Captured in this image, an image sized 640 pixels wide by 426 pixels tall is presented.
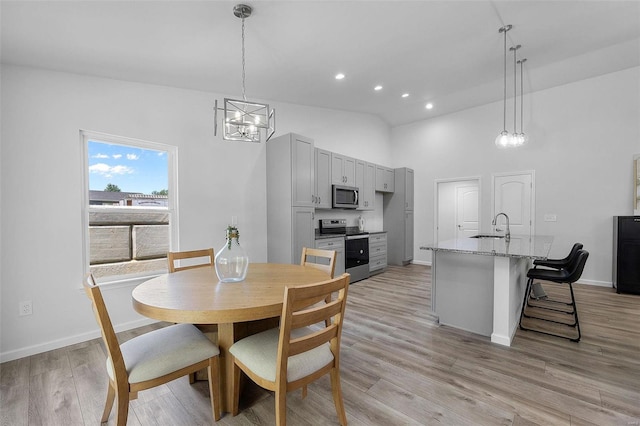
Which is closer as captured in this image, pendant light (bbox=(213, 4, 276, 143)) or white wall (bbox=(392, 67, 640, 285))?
pendant light (bbox=(213, 4, 276, 143))

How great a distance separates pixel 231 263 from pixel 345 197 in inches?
128

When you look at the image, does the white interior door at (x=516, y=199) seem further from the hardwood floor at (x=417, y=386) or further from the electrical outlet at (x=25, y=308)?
the electrical outlet at (x=25, y=308)

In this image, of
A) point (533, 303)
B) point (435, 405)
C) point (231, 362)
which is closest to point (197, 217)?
point (231, 362)

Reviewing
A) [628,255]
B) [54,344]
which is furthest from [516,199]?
[54,344]

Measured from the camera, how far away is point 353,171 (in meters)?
5.11

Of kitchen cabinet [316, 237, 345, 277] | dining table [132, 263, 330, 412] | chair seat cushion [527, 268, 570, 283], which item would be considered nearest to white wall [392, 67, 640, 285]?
chair seat cushion [527, 268, 570, 283]

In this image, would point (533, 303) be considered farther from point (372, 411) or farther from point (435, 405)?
point (372, 411)

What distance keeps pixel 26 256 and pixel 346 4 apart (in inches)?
139

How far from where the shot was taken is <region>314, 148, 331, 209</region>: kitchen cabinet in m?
4.30

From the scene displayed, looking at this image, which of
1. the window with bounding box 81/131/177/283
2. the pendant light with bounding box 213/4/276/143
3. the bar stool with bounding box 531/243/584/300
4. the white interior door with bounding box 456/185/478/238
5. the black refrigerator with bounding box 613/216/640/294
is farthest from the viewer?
the white interior door with bounding box 456/185/478/238

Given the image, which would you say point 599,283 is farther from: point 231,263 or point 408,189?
point 231,263

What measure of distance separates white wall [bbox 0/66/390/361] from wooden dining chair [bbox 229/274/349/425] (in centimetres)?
215

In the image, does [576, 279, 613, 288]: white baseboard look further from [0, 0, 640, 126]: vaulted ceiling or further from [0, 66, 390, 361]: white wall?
[0, 66, 390, 361]: white wall

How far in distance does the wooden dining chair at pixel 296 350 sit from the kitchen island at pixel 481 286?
1.61 meters
